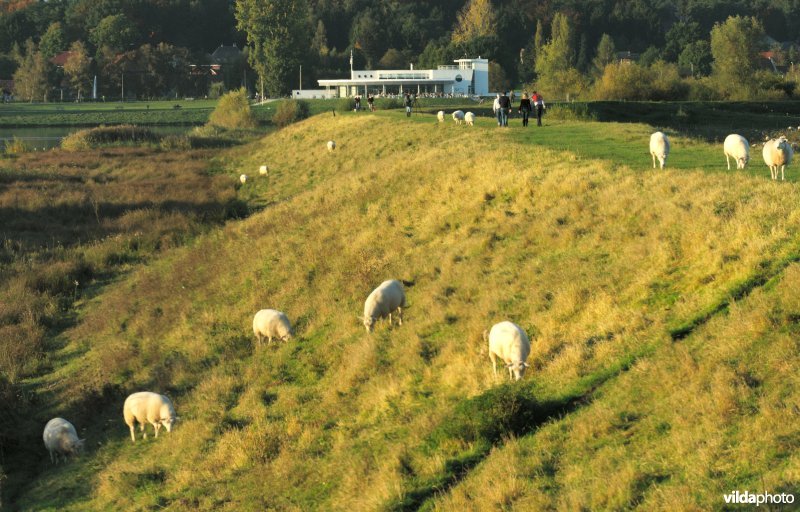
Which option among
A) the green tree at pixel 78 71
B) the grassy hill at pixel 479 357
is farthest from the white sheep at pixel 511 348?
the green tree at pixel 78 71

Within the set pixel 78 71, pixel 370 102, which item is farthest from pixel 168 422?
pixel 78 71


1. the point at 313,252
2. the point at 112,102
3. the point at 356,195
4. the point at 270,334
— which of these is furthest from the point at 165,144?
the point at 112,102

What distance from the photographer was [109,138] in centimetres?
8869

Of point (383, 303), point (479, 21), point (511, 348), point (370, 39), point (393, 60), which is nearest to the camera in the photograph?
point (511, 348)

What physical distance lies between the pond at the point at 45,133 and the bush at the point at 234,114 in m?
4.71

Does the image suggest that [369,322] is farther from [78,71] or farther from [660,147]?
[78,71]

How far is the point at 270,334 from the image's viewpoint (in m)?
23.0

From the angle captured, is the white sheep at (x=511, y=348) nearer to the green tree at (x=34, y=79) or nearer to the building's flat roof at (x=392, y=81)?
the building's flat roof at (x=392, y=81)

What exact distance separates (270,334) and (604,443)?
11.6 meters

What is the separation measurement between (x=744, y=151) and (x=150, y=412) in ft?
52.4

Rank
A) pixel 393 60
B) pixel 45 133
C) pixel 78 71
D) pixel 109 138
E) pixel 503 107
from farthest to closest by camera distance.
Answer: pixel 393 60
pixel 78 71
pixel 45 133
pixel 109 138
pixel 503 107

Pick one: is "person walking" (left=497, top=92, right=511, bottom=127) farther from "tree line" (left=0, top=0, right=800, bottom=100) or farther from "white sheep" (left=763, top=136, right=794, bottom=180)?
"tree line" (left=0, top=0, right=800, bottom=100)

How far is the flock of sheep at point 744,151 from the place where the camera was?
2245 centimetres

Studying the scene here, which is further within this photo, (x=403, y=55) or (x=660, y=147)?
(x=403, y=55)
